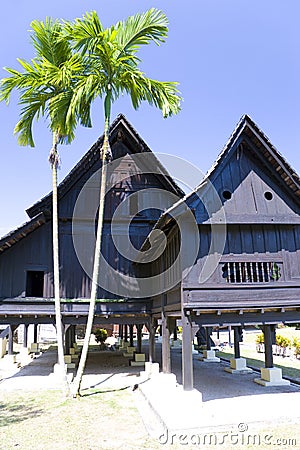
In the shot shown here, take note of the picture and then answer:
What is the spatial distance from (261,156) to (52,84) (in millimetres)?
6004

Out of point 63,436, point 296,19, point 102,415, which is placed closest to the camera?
point 63,436

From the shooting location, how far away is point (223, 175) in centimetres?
948

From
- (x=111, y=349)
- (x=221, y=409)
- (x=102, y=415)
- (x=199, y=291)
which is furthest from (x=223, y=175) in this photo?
(x=111, y=349)

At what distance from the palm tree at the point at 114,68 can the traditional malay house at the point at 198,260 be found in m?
2.27

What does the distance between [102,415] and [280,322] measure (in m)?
4.68

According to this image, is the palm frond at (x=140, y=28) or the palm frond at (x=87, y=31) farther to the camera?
the palm frond at (x=140, y=28)

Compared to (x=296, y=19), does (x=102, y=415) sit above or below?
below

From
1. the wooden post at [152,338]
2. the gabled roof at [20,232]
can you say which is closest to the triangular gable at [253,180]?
the wooden post at [152,338]

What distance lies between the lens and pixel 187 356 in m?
8.52

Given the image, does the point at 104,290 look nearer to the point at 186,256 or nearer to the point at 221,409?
the point at 186,256

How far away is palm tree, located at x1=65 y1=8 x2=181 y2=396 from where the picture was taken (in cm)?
984

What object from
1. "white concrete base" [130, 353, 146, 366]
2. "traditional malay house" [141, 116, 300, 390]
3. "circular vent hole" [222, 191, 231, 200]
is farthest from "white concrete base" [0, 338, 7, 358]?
"circular vent hole" [222, 191, 231, 200]

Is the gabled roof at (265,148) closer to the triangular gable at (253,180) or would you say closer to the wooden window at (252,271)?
the triangular gable at (253,180)

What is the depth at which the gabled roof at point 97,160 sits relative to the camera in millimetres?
14117
